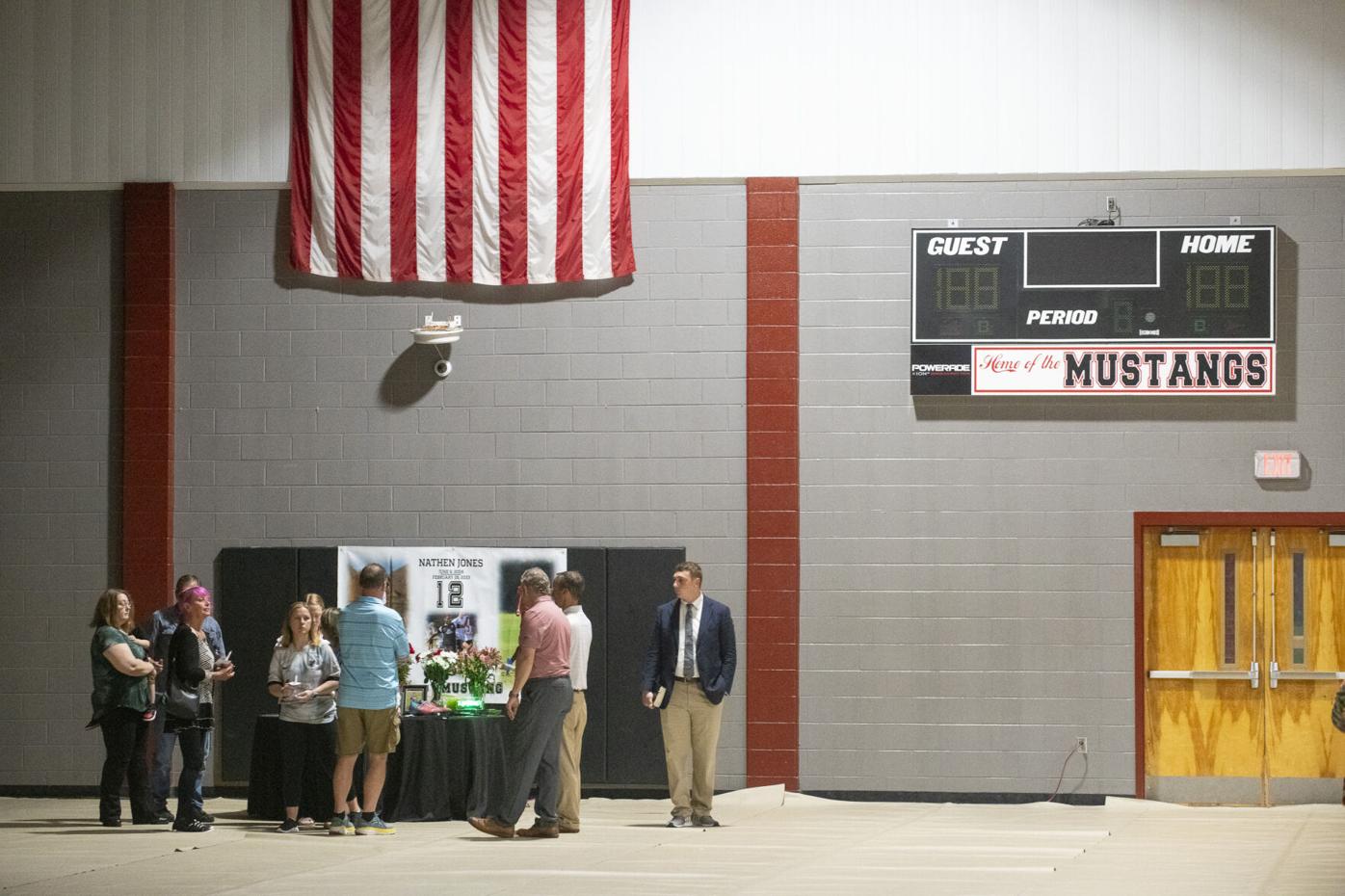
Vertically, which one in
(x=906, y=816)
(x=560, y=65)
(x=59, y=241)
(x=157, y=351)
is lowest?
(x=906, y=816)

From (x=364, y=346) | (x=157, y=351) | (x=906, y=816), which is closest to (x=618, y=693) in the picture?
(x=906, y=816)

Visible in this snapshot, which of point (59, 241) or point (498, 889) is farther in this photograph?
point (59, 241)

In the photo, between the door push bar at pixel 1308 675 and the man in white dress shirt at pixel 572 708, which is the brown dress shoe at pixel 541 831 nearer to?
the man in white dress shirt at pixel 572 708

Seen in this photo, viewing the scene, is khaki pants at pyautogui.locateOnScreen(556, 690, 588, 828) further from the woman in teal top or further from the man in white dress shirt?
the woman in teal top

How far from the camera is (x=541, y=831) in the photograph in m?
11.1

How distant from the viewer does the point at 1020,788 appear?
13.8 m

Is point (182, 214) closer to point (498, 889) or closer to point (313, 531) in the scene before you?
point (313, 531)

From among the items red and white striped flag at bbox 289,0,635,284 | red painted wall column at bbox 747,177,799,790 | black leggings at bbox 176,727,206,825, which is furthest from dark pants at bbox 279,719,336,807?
→ red and white striped flag at bbox 289,0,635,284

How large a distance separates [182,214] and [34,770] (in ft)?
15.8

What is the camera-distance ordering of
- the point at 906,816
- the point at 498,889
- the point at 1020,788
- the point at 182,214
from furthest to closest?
the point at 182,214 → the point at 1020,788 → the point at 906,816 → the point at 498,889

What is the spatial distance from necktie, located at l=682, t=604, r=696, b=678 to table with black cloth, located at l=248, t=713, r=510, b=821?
1.46m

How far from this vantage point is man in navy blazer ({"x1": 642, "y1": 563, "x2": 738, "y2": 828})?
11.6 m

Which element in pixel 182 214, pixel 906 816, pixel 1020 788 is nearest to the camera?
pixel 906 816

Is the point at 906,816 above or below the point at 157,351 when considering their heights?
below
